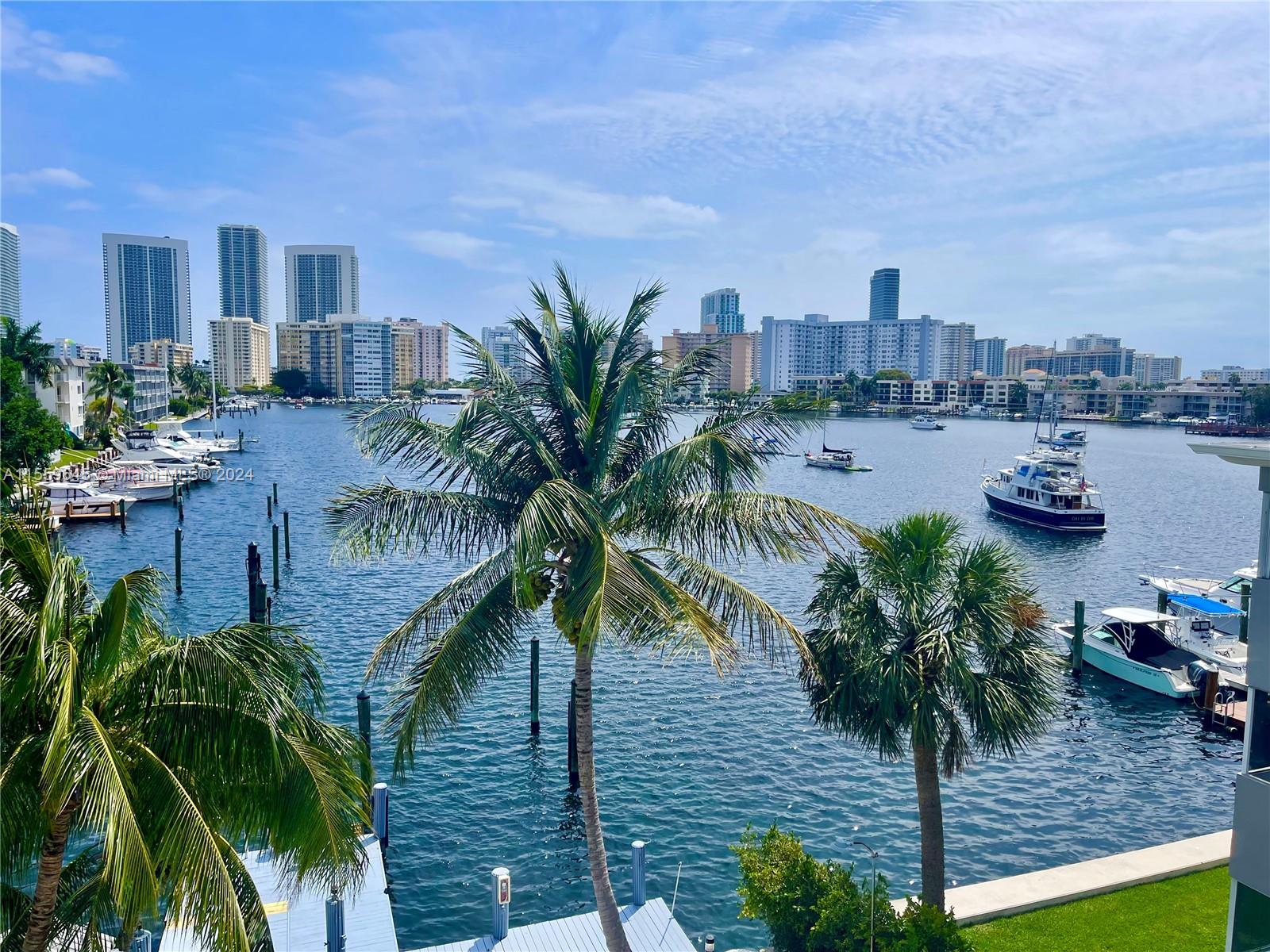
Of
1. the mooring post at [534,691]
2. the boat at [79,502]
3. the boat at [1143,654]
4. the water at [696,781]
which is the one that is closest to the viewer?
the water at [696,781]

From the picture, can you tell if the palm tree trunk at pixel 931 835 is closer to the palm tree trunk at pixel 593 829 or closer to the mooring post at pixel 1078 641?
the palm tree trunk at pixel 593 829

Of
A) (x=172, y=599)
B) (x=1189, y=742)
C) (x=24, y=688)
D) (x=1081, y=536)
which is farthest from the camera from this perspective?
(x=1081, y=536)

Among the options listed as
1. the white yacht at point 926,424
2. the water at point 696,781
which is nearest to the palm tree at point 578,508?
the water at point 696,781

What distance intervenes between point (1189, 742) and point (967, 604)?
20.3 m

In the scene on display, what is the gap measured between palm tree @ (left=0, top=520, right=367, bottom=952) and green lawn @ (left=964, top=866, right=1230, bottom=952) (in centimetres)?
1090

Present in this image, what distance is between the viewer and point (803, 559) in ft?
38.2

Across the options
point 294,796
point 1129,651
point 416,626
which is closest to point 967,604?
point 416,626

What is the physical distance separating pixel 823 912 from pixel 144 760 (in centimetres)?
931

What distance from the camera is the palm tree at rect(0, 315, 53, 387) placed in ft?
238

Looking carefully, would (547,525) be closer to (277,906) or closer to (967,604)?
(967,604)

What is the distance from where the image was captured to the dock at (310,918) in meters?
15.2

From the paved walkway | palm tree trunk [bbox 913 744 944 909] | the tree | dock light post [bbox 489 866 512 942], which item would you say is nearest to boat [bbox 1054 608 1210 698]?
the paved walkway

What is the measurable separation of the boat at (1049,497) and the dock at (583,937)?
178 ft

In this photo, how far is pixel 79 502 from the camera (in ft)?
198
